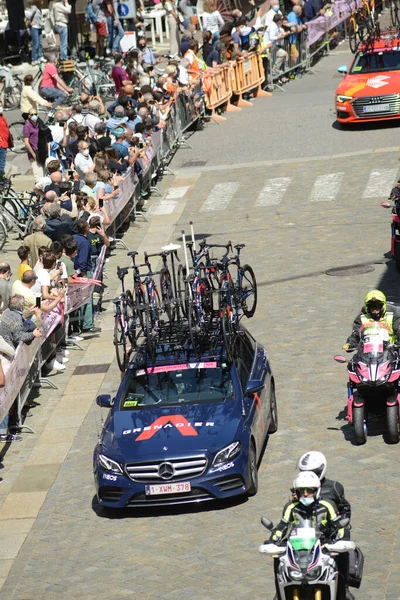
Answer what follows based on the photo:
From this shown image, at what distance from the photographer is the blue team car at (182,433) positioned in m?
14.2

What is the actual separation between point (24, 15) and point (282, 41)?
7799mm

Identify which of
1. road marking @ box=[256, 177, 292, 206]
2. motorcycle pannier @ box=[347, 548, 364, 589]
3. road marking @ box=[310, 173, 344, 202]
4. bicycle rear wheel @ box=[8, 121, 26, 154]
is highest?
motorcycle pannier @ box=[347, 548, 364, 589]

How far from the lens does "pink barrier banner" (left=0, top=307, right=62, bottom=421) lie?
16828 mm

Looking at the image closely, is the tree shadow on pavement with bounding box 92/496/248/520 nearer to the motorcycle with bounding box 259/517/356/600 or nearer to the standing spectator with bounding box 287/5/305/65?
the motorcycle with bounding box 259/517/356/600

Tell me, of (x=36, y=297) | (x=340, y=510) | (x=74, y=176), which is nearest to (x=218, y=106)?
(x=74, y=176)

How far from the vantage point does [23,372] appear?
704 inches

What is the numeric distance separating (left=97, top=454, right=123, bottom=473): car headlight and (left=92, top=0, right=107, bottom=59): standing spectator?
90.1 ft

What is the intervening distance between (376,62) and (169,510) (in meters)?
21.7

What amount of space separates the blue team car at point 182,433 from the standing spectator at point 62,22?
24874 mm

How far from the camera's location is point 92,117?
29.9m

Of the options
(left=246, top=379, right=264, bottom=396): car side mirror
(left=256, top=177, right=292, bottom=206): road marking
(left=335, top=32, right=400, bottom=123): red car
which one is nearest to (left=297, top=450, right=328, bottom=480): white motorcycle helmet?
(left=246, top=379, right=264, bottom=396): car side mirror

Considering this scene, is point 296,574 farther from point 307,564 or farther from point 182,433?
point 182,433

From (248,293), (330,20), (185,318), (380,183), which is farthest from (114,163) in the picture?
(330,20)

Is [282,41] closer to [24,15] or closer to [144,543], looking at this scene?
[24,15]
